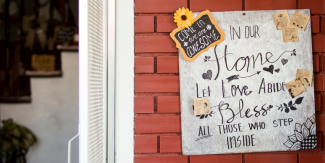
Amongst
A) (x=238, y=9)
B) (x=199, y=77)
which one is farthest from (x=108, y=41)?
(x=238, y=9)

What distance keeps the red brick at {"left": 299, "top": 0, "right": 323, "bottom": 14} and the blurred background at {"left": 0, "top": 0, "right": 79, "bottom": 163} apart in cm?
226

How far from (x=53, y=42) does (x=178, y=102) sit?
80.8 inches

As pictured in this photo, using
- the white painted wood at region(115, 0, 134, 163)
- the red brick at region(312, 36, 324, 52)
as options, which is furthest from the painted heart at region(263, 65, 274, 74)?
the white painted wood at region(115, 0, 134, 163)

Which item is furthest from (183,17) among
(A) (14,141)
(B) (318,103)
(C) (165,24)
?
(A) (14,141)

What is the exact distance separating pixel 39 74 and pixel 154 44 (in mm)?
2014

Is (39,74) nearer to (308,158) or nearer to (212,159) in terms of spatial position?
(212,159)

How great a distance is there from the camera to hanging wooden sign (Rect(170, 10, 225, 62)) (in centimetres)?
104

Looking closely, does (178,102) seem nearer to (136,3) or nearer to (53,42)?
(136,3)

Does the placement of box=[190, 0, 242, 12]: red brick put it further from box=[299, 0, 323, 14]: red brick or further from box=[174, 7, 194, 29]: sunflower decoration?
box=[299, 0, 323, 14]: red brick

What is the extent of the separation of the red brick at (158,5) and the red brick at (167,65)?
25 cm

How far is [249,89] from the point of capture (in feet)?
3.45

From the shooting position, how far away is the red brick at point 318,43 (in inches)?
42.4

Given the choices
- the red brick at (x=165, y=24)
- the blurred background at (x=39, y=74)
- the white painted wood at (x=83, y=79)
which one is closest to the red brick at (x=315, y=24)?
the red brick at (x=165, y=24)

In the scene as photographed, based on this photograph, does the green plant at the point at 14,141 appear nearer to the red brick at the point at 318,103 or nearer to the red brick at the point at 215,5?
the red brick at the point at 215,5
